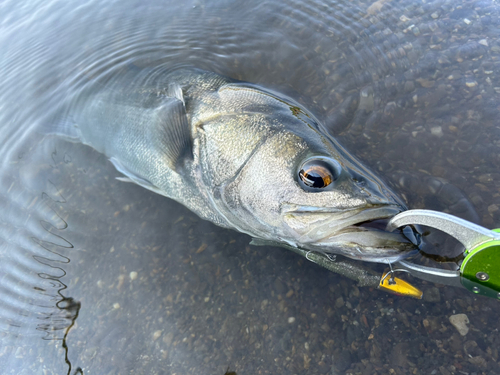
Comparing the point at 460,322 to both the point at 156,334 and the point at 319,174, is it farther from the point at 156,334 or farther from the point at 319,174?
the point at 156,334

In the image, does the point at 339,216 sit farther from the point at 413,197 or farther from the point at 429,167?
the point at 429,167

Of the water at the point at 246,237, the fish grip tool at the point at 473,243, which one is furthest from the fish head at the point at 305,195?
the water at the point at 246,237


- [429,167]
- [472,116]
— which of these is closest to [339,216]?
[429,167]

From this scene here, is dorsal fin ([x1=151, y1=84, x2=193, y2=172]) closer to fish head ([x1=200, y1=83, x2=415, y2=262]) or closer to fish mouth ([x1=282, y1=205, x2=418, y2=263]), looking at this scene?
fish head ([x1=200, y1=83, x2=415, y2=262])

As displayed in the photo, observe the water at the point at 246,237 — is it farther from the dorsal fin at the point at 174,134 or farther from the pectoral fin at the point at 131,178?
the dorsal fin at the point at 174,134

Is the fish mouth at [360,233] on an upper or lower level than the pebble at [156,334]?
upper

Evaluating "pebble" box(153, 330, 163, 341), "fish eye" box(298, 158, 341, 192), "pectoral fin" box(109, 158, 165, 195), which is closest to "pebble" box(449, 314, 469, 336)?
"fish eye" box(298, 158, 341, 192)
